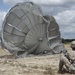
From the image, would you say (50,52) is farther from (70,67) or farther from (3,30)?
(70,67)

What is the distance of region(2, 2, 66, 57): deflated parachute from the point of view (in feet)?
109

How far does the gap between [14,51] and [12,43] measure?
1036 mm

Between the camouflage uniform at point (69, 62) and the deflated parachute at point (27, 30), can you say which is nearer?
the camouflage uniform at point (69, 62)

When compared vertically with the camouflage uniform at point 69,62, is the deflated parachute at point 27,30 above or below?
above

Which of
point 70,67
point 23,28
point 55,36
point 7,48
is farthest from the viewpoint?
point 55,36

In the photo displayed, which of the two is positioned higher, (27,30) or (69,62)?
(27,30)

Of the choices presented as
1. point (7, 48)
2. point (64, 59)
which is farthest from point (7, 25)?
point (64, 59)

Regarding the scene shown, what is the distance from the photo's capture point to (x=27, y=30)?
33875 millimetres

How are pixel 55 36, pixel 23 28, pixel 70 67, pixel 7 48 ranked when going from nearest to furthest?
1. pixel 70 67
2. pixel 7 48
3. pixel 23 28
4. pixel 55 36

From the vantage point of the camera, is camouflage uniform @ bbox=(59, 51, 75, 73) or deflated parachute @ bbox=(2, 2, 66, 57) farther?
deflated parachute @ bbox=(2, 2, 66, 57)

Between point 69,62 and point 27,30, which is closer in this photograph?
point 69,62

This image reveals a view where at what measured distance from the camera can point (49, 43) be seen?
1372 inches

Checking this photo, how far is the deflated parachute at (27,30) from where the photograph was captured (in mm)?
33375

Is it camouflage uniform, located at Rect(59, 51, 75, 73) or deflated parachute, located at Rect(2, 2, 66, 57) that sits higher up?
deflated parachute, located at Rect(2, 2, 66, 57)
